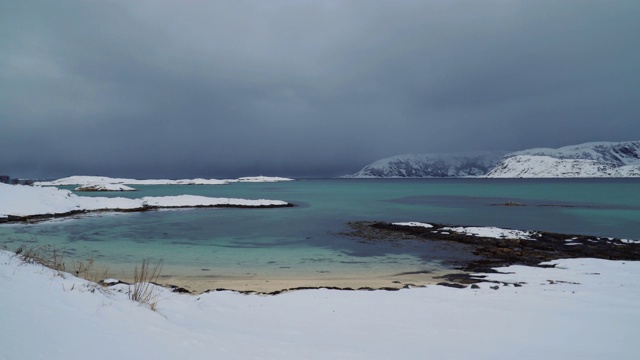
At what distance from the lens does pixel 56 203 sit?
37875 millimetres

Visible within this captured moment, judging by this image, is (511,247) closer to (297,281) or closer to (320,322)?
(297,281)

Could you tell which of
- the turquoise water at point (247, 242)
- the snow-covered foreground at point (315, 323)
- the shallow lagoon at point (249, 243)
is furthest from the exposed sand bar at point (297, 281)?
the snow-covered foreground at point (315, 323)

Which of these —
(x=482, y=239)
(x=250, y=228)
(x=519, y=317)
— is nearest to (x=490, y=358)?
(x=519, y=317)

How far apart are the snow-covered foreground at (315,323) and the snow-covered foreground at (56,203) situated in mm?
36136

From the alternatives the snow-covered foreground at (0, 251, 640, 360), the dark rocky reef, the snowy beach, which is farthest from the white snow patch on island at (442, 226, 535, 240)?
the snow-covered foreground at (0, 251, 640, 360)

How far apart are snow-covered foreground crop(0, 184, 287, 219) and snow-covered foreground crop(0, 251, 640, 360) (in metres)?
36.1

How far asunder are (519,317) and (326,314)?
4804mm

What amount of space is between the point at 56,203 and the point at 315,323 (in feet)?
142

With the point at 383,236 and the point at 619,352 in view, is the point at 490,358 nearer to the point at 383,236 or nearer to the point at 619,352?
the point at 619,352

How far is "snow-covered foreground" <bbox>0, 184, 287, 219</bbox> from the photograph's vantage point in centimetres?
3400

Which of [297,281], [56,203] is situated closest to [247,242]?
[297,281]

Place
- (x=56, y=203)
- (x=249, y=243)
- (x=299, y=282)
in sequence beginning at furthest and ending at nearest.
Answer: (x=56, y=203), (x=249, y=243), (x=299, y=282)

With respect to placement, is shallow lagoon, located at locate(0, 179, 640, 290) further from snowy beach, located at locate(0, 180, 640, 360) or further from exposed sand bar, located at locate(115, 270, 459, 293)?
snowy beach, located at locate(0, 180, 640, 360)

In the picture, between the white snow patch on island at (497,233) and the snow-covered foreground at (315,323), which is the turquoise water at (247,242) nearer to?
the white snow patch on island at (497,233)
